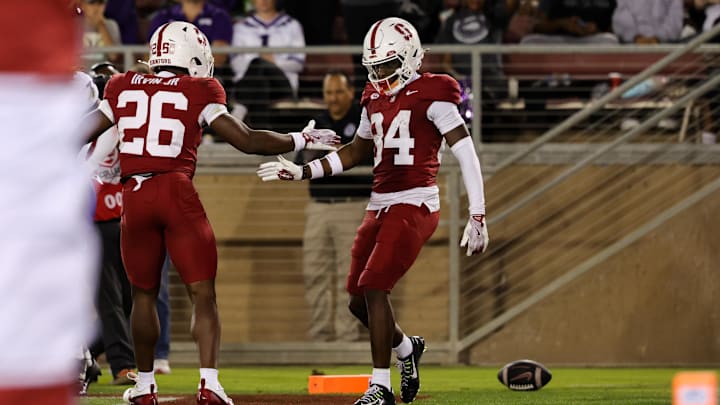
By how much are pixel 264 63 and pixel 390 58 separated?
443cm

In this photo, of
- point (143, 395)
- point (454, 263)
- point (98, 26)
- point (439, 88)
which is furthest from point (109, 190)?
point (98, 26)

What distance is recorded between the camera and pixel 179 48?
239 inches

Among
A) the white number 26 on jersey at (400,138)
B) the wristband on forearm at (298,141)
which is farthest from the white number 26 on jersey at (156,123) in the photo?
the white number 26 on jersey at (400,138)

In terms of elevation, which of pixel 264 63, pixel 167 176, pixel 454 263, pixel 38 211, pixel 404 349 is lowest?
pixel 38 211

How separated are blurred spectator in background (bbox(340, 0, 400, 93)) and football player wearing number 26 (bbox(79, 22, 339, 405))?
4774mm

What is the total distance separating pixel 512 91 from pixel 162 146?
5.27 metres

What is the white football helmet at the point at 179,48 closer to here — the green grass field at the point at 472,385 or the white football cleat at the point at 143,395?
the white football cleat at the point at 143,395

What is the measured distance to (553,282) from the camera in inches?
397

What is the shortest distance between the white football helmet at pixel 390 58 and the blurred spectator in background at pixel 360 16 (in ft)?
13.7

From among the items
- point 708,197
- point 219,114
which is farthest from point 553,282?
point 219,114

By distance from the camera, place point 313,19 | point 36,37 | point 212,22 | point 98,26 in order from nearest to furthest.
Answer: point 36,37 < point 212,22 < point 98,26 < point 313,19

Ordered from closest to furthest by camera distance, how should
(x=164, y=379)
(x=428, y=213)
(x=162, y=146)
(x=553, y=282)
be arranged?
(x=162, y=146), (x=428, y=213), (x=164, y=379), (x=553, y=282)

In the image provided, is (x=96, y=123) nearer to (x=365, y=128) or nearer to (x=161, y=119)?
(x=161, y=119)

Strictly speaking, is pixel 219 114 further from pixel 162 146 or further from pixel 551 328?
pixel 551 328
